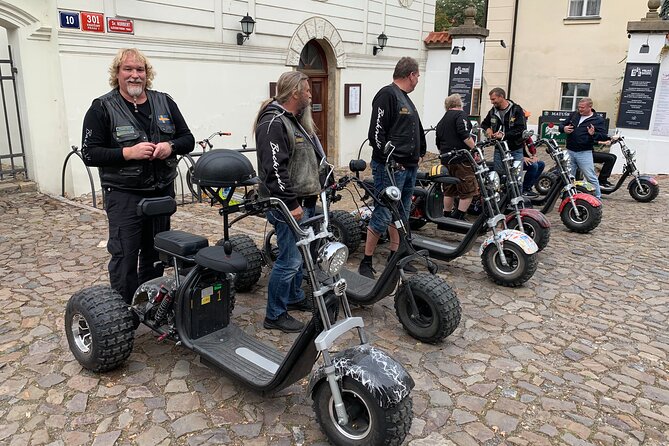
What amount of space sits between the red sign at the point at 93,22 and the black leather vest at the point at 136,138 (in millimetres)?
4539

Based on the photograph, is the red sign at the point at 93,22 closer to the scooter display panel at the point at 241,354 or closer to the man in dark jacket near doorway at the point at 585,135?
the scooter display panel at the point at 241,354

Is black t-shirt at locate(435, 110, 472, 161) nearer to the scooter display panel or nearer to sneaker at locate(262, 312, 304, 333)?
sneaker at locate(262, 312, 304, 333)

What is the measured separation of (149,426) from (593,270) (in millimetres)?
4535

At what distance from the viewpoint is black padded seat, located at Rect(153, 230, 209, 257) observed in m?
3.18

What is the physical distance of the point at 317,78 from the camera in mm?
11555

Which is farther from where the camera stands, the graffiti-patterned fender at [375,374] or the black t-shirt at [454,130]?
the black t-shirt at [454,130]

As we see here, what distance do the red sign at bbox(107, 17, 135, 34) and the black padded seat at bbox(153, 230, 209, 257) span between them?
5.30 m

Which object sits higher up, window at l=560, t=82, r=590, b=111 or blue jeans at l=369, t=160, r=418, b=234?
window at l=560, t=82, r=590, b=111

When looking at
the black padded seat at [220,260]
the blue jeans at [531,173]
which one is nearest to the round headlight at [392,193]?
the black padded seat at [220,260]

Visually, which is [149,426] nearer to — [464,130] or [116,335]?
[116,335]

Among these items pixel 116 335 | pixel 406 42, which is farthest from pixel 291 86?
pixel 406 42

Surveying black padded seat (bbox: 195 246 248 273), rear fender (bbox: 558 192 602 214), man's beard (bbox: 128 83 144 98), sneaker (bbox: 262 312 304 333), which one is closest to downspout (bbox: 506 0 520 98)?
rear fender (bbox: 558 192 602 214)

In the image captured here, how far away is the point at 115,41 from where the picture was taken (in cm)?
758

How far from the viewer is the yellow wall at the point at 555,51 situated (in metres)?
15.8
